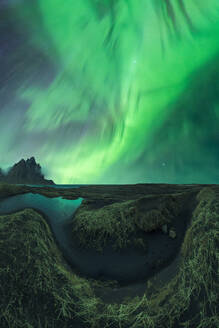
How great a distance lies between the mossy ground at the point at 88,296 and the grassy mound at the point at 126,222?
2.33 meters

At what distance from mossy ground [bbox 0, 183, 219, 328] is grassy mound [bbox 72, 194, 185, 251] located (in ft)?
7.64

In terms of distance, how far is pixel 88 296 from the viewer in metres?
4.45

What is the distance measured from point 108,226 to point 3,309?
18.4 feet

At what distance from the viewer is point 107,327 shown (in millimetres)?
3490

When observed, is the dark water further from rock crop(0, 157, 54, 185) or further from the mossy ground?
rock crop(0, 157, 54, 185)

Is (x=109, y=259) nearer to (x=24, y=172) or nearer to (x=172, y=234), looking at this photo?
(x=172, y=234)

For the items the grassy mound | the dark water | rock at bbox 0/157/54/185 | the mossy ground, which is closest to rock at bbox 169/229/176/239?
the dark water

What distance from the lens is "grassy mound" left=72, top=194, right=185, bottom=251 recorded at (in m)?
7.64

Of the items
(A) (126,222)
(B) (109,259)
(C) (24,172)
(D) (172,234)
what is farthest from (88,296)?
(C) (24,172)

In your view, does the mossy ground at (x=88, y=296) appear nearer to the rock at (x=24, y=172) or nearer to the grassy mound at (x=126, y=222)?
the grassy mound at (x=126, y=222)

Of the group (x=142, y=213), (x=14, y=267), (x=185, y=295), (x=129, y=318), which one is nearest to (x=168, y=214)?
(x=142, y=213)

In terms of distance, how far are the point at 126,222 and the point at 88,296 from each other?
4421 millimetres

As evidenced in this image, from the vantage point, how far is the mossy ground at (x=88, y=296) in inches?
136

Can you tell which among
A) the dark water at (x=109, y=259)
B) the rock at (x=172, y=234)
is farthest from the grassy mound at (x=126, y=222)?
the rock at (x=172, y=234)
